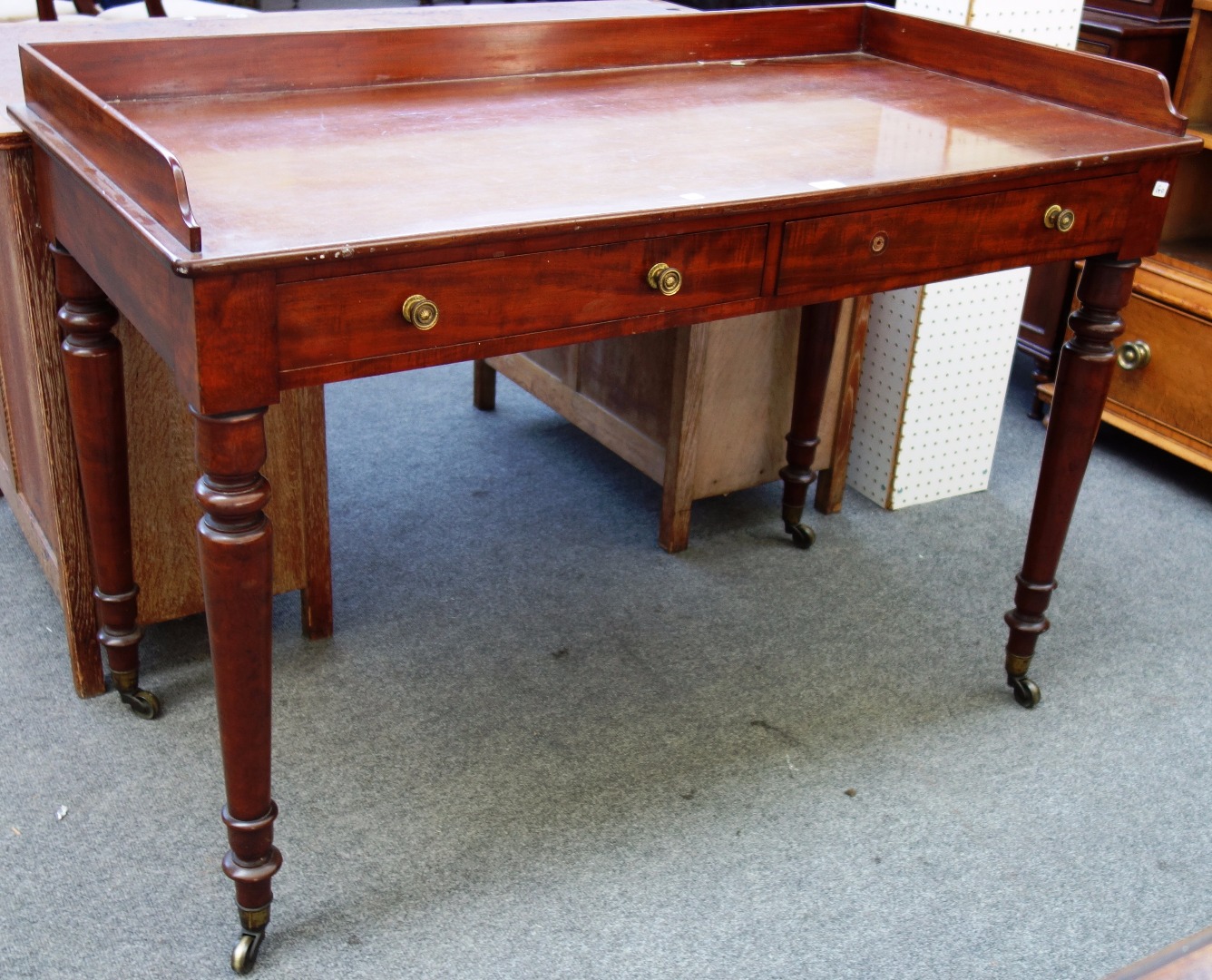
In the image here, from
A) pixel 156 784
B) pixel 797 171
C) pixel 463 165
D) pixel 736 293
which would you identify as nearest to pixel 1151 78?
pixel 797 171

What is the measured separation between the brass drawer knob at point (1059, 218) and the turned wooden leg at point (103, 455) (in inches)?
55.0

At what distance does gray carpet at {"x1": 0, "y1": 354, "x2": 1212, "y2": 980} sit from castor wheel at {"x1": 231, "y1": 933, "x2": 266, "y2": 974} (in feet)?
0.12

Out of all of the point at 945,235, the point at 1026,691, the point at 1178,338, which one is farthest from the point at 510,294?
the point at 1178,338

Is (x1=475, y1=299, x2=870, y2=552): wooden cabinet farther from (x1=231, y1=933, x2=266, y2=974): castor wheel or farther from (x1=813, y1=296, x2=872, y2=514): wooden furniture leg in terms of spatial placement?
(x1=231, y1=933, x2=266, y2=974): castor wheel

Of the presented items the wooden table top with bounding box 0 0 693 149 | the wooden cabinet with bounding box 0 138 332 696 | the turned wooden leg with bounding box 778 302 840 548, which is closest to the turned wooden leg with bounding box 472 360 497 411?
the turned wooden leg with bounding box 778 302 840 548

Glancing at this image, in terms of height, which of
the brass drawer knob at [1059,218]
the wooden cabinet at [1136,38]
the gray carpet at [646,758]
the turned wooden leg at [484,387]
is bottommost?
the gray carpet at [646,758]

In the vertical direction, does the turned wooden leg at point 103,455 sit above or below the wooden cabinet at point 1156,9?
below

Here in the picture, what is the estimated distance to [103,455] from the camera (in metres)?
2.04

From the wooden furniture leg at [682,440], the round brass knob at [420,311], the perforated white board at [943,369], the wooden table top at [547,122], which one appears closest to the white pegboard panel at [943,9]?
the perforated white board at [943,369]

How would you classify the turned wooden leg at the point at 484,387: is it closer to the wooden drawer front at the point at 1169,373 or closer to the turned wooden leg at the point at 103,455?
the turned wooden leg at the point at 103,455

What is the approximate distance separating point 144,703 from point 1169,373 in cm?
239

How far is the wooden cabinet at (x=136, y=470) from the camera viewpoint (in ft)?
6.75

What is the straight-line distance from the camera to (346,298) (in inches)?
57.8

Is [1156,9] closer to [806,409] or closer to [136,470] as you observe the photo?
[806,409]
